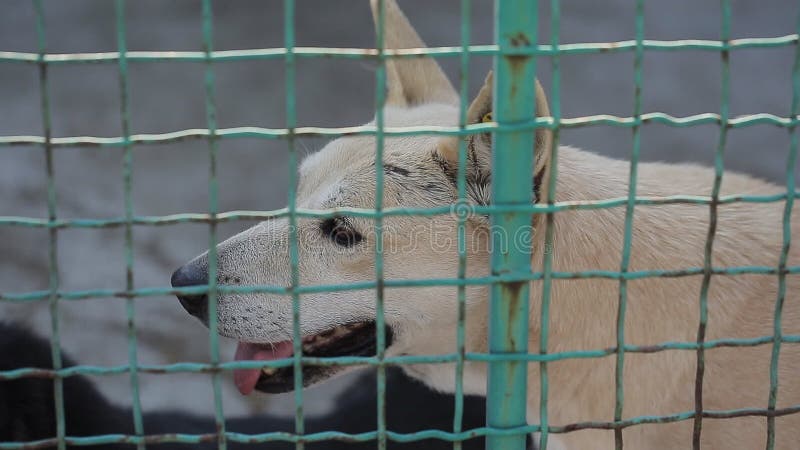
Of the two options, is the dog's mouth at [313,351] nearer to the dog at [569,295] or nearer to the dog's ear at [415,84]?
the dog at [569,295]

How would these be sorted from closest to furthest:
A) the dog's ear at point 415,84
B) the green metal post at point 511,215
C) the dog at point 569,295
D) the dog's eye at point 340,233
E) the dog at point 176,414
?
1. the green metal post at point 511,215
2. the dog at point 569,295
3. the dog's eye at point 340,233
4. the dog's ear at point 415,84
5. the dog at point 176,414

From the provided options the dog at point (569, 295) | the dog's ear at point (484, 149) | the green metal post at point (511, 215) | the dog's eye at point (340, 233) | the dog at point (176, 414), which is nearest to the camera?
the green metal post at point (511, 215)

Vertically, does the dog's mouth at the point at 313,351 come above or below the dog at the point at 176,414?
above

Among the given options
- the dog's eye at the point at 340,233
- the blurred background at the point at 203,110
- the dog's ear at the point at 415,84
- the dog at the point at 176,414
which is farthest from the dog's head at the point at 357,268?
the blurred background at the point at 203,110

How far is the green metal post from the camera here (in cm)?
154

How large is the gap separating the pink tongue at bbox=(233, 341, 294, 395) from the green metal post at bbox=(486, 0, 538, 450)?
788 millimetres

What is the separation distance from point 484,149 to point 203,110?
3.48 m

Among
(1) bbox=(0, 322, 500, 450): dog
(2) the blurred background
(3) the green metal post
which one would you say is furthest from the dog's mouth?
(2) the blurred background

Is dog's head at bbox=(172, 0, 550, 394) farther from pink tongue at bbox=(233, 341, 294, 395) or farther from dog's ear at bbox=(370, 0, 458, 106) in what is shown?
dog's ear at bbox=(370, 0, 458, 106)

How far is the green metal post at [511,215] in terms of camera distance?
60.7 inches

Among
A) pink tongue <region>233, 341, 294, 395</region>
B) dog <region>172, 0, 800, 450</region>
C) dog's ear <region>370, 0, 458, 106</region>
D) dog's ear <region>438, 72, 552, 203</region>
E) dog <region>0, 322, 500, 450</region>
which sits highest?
dog's ear <region>370, 0, 458, 106</region>

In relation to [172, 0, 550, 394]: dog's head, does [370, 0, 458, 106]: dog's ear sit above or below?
above

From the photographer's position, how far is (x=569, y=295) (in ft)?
6.96

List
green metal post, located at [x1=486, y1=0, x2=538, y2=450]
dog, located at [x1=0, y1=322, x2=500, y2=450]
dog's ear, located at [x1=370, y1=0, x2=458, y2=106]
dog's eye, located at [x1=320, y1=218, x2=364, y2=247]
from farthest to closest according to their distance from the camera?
1. dog, located at [x1=0, y1=322, x2=500, y2=450]
2. dog's ear, located at [x1=370, y1=0, x2=458, y2=106]
3. dog's eye, located at [x1=320, y1=218, x2=364, y2=247]
4. green metal post, located at [x1=486, y1=0, x2=538, y2=450]
